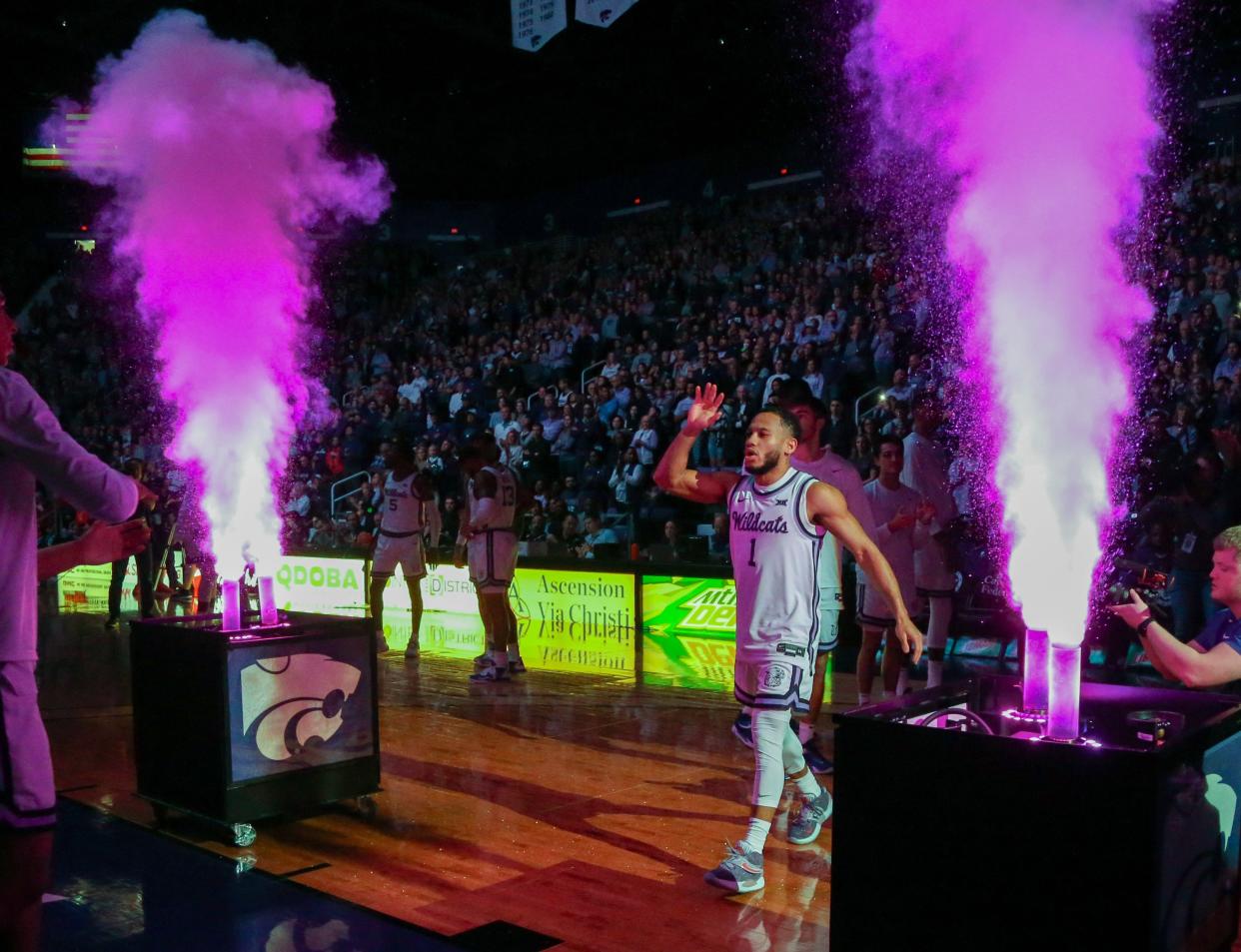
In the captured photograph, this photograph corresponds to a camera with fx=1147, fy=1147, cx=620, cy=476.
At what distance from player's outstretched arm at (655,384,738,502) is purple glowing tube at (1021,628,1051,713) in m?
1.65

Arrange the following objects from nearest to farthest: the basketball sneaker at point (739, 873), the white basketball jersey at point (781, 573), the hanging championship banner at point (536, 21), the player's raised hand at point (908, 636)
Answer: the player's raised hand at point (908, 636)
the basketball sneaker at point (739, 873)
the white basketball jersey at point (781, 573)
the hanging championship banner at point (536, 21)

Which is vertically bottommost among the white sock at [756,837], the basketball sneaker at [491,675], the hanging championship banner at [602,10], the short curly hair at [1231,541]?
the basketball sneaker at [491,675]

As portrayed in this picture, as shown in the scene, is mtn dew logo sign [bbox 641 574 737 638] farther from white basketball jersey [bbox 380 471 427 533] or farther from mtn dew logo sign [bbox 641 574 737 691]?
white basketball jersey [bbox 380 471 427 533]

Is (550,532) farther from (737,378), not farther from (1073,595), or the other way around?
(1073,595)

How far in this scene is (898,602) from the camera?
4.06 m

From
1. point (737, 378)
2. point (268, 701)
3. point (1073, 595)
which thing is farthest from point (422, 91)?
point (1073, 595)

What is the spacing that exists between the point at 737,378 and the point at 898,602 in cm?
1024

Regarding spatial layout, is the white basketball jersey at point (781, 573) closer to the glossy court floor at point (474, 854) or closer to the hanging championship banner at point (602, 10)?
the glossy court floor at point (474, 854)

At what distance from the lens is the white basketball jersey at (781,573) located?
4434 millimetres

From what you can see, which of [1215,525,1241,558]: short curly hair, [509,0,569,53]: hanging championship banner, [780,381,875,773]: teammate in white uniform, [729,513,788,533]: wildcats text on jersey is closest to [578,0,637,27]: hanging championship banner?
[509,0,569,53]: hanging championship banner

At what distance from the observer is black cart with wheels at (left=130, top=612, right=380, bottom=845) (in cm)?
490

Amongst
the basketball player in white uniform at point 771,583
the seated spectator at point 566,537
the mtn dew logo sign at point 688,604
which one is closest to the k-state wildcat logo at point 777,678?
the basketball player in white uniform at point 771,583

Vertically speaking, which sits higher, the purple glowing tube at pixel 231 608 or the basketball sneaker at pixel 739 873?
the purple glowing tube at pixel 231 608

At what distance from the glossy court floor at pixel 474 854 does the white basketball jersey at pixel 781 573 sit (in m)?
0.95
